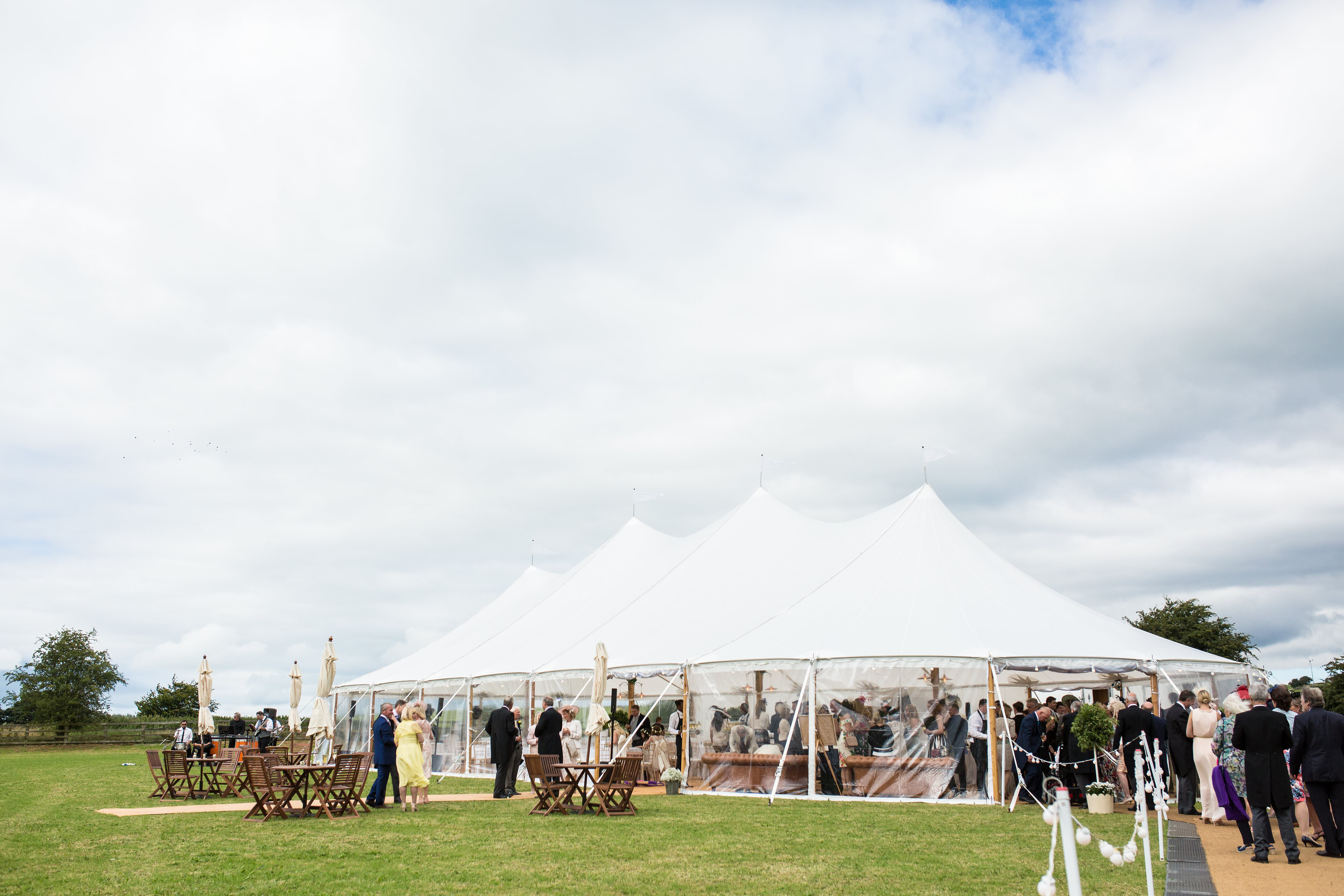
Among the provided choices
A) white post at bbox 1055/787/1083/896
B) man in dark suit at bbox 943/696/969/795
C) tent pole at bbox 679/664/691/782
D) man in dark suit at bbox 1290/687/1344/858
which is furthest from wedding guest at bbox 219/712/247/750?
white post at bbox 1055/787/1083/896

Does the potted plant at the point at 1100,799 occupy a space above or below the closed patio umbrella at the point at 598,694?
below

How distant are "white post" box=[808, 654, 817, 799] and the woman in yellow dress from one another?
5.18 meters

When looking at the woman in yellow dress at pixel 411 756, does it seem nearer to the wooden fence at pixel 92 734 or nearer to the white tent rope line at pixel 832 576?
the white tent rope line at pixel 832 576

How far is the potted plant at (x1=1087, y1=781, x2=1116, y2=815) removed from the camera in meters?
11.8

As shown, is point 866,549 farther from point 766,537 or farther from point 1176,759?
point 1176,759

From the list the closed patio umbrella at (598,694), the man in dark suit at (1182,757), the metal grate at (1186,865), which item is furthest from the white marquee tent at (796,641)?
the metal grate at (1186,865)

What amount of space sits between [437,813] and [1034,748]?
298 inches

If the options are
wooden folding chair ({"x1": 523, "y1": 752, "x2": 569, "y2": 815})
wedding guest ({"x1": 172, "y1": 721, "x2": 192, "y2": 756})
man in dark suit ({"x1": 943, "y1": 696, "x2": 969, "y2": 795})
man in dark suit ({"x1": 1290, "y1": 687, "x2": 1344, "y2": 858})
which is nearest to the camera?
man in dark suit ({"x1": 1290, "y1": 687, "x2": 1344, "y2": 858})

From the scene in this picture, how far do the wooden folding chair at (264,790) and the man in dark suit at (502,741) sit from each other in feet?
10.4

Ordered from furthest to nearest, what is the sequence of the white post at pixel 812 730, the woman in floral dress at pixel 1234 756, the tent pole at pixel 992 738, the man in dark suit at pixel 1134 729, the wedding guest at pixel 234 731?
the wedding guest at pixel 234 731, the white post at pixel 812 730, the tent pole at pixel 992 738, the man in dark suit at pixel 1134 729, the woman in floral dress at pixel 1234 756

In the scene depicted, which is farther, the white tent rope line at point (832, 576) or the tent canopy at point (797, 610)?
the white tent rope line at point (832, 576)

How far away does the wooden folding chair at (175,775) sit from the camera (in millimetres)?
13305

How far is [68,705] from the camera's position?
42.6 meters

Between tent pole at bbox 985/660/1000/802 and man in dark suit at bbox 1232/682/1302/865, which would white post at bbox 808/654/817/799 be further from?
man in dark suit at bbox 1232/682/1302/865
